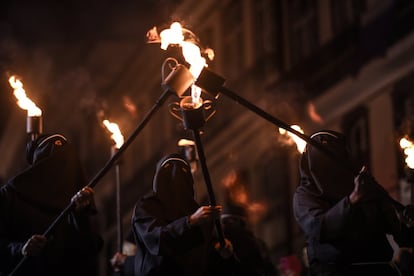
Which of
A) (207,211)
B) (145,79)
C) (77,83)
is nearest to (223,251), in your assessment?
(207,211)

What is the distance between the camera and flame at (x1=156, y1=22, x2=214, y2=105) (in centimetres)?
738

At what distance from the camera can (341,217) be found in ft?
23.3

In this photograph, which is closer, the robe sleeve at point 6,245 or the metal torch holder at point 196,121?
the metal torch holder at point 196,121

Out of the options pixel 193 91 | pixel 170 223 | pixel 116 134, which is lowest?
pixel 170 223

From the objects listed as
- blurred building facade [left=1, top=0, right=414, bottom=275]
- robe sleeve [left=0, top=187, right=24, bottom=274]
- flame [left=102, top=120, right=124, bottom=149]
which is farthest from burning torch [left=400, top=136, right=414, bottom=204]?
blurred building facade [left=1, top=0, right=414, bottom=275]

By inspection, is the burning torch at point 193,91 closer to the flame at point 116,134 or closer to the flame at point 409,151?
the flame at point 409,151

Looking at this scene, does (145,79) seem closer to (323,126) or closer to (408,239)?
(323,126)

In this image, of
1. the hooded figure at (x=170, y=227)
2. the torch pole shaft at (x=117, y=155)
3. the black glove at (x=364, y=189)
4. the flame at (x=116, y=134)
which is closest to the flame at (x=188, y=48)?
the torch pole shaft at (x=117, y=155)

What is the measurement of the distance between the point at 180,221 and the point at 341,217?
114cm

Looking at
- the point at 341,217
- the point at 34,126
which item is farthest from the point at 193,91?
the point at 34,126

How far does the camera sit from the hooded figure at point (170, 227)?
7.53m

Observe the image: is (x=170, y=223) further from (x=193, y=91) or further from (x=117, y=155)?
(x=193, y=91)

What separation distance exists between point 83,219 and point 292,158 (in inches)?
488

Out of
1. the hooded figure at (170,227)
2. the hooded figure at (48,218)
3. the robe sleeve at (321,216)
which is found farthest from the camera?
the hooded figure at (48,218)
